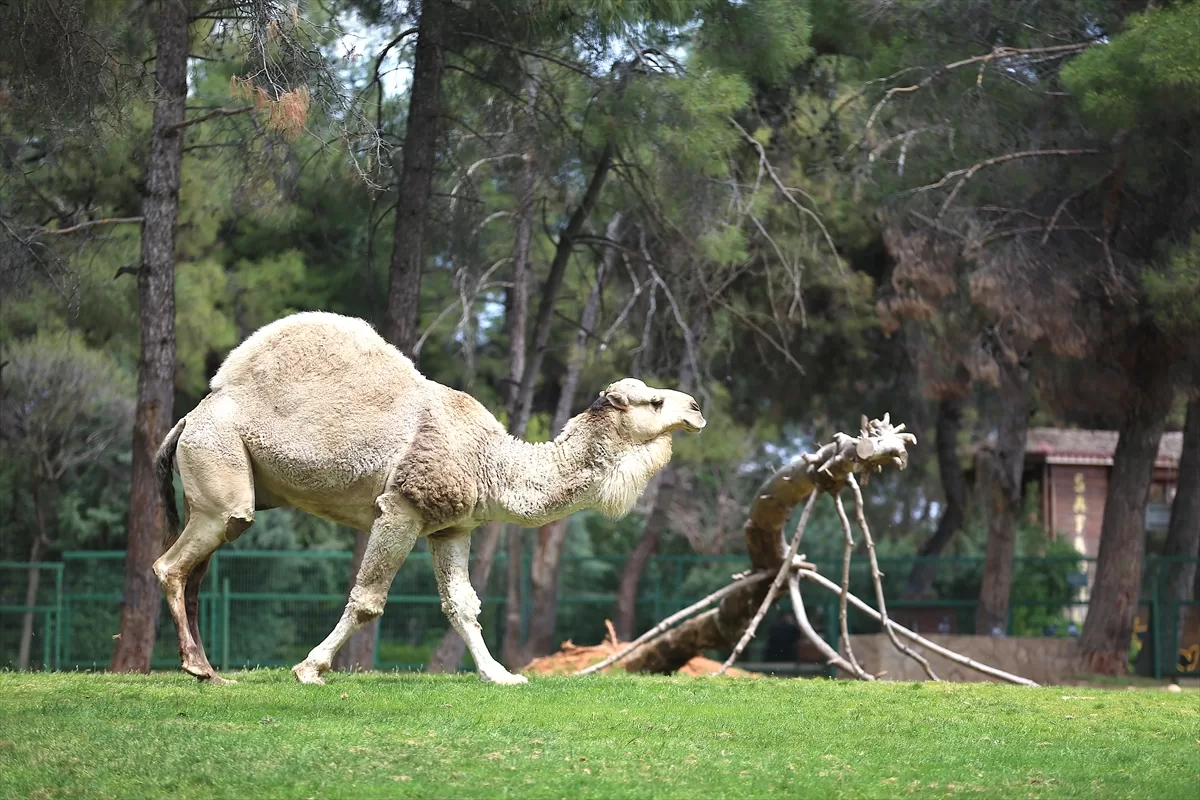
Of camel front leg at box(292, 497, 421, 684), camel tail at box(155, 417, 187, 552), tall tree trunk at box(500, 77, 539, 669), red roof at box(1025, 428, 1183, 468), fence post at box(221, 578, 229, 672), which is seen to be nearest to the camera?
camel front leg at box(292, 497, 421, 684)

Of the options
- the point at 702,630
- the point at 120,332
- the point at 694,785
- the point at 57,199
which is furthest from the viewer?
the point at 120,332

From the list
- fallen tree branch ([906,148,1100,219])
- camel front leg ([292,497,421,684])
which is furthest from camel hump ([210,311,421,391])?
fallen tree branch ([906,148,1100,219])

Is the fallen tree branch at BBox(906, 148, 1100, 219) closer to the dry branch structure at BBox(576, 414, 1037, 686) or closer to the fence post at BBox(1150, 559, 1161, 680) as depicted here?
the dry branch structure at BBox(576, 414, 1037, 686)

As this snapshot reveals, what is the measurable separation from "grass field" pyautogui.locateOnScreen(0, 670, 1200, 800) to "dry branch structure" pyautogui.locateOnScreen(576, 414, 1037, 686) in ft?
6.24

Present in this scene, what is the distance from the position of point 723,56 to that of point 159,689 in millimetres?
9583

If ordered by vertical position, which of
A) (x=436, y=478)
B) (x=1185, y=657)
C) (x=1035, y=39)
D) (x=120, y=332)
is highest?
(x=1035, y=39)

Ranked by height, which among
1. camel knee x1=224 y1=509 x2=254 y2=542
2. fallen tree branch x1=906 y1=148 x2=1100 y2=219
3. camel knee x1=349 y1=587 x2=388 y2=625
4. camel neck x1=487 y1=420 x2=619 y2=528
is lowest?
camel knee x1=349 y1=587 x2=388 y2=625

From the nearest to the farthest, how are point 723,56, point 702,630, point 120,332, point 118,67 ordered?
point 118,67, point 702,630, point 723,56, point 120,332

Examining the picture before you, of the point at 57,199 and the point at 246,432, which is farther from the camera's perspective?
→ the point at 57,199

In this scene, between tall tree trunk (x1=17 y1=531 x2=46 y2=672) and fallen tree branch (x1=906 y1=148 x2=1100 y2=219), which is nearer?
fallen tree branch (x1=906 y1=148 x2=1100 y2=219)

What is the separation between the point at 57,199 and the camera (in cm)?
1766

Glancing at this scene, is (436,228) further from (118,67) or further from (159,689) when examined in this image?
(159,689)

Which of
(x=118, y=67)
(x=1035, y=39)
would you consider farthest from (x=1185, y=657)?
(x=118, y=67)

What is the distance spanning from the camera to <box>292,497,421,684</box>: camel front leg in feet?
30.8
